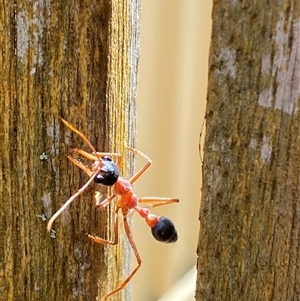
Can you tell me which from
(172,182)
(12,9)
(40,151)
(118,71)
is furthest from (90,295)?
(172,182)

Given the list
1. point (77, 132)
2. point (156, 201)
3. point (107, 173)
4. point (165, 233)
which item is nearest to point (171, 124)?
point (156, 201)

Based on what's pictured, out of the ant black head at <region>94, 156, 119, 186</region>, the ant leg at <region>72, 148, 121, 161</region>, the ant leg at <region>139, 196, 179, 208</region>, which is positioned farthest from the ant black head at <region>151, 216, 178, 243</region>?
the ant leg at <region>72, 148, 121, 161</region>

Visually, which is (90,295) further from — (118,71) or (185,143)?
(185,143)

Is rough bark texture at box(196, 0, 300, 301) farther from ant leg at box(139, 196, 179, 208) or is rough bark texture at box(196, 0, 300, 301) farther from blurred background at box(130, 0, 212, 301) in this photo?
blurred background at box(130, 0, 212, 301)

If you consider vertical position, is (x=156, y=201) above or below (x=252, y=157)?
below

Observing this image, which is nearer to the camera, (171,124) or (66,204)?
(66,204)

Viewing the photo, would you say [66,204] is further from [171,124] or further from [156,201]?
[171,124]

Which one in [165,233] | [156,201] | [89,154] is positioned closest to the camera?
[89,154]
